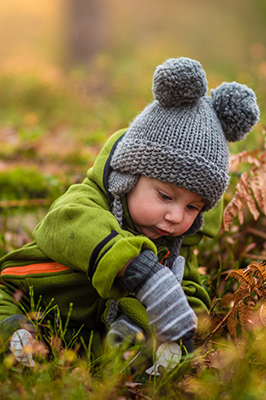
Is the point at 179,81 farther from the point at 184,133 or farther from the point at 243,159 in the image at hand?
the point at 243,159

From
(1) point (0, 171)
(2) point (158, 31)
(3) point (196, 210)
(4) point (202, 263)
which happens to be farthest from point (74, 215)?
(2) point (158, 31)

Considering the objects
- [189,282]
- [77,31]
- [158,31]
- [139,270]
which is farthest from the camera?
[158,31]

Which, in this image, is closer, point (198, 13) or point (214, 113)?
point (214, 113)

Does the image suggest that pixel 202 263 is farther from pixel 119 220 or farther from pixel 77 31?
pixel 77 31

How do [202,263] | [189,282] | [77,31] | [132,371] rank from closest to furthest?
[132,371]
[189,282]
[202,263]
[77,31]

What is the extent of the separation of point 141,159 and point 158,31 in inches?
752

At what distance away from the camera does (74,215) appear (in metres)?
2.04

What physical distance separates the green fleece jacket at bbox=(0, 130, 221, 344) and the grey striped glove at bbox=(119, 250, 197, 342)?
76mm

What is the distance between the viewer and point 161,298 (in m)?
1.78

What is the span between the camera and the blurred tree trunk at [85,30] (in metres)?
11.5

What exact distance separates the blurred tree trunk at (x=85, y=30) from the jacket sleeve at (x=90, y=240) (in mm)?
10651

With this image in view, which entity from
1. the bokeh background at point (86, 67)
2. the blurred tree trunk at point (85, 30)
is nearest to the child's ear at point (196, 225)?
the bokeh background at point (86, 67)

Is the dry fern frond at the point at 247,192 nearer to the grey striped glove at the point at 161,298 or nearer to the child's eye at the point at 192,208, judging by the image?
the child's eye at the point at 192,208

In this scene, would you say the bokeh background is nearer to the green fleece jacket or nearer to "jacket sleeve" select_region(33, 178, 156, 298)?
the green fleece jacket
